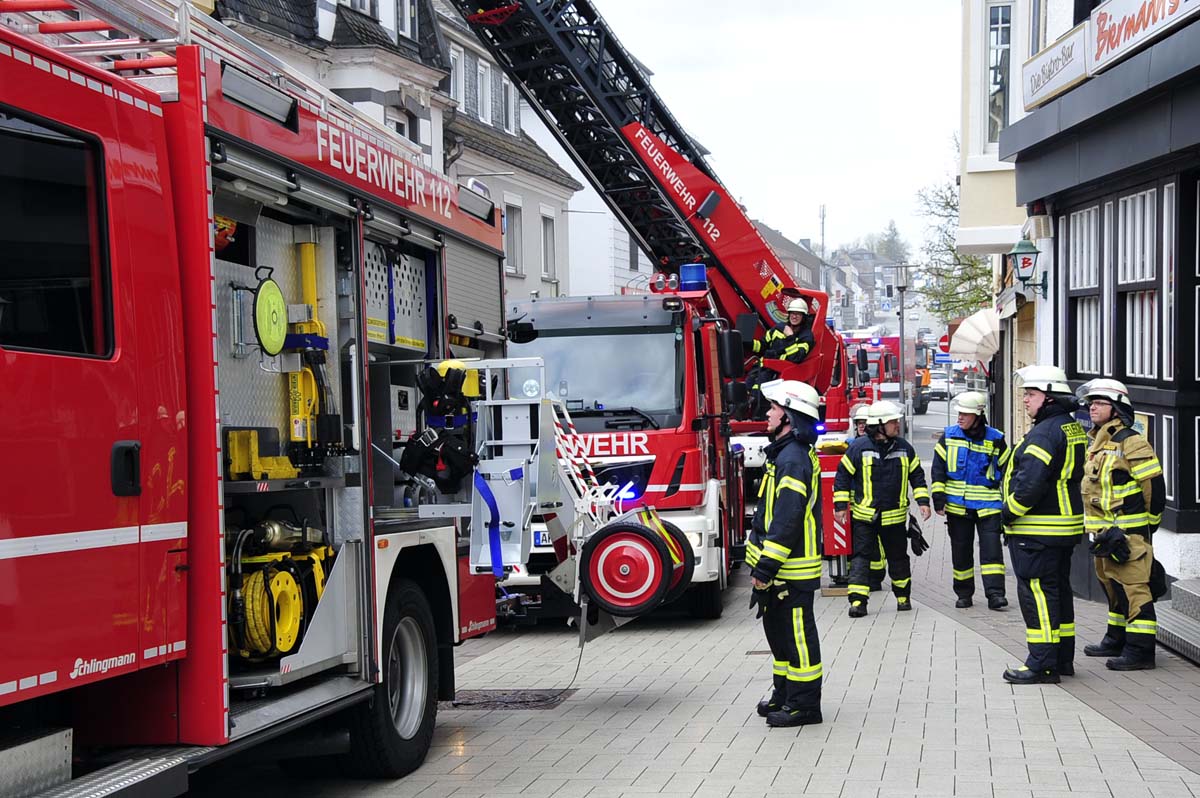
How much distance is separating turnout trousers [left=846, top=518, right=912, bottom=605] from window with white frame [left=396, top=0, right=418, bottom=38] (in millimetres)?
18219

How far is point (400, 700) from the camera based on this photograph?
7.34m

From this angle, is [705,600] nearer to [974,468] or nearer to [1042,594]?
[974,468]

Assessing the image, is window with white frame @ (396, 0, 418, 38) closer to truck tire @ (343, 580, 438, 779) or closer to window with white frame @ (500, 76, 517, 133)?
window with white frame @ (500, 76, 517, 133)

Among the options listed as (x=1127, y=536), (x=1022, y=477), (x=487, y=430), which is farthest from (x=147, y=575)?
(x=1127, y=536)

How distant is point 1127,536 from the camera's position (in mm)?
9508

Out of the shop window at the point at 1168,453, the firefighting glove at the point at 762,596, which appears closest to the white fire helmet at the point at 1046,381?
the firefighting glove at the point at 762,596

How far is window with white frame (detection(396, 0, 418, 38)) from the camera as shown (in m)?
27.9

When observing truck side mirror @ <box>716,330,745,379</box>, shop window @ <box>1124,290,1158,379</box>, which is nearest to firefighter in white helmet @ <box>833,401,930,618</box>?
truck side mirror @ <box>716,330,745,379</box>

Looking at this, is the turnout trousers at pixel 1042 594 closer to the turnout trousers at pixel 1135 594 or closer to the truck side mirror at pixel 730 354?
the turnout trousers at pixel 1135 594

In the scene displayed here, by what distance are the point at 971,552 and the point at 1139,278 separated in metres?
2.79

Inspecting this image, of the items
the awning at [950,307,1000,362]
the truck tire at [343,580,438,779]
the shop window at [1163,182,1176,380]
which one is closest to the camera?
the truck tire at [343,580,438,779]

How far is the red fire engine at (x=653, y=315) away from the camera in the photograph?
469 inches

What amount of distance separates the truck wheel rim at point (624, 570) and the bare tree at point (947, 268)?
1486 inches

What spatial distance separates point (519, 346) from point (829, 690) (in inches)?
184
